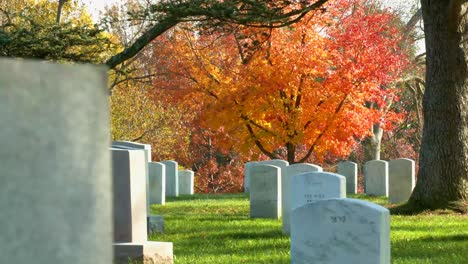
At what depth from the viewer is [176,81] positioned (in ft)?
93.5

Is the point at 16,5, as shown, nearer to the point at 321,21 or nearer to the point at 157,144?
the point at 157,144

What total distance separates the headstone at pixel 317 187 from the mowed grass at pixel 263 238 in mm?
689

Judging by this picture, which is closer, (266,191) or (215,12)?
(215,12)

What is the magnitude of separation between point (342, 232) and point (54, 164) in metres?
4.66

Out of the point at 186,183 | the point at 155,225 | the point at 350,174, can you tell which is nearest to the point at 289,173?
the point at 155,225

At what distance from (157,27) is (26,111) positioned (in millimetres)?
13324

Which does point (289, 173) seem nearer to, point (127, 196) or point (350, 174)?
point (127, 196)

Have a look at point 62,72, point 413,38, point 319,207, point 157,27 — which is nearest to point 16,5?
point 413,38

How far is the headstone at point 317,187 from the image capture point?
10766 millimetres

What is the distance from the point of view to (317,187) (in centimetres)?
1096

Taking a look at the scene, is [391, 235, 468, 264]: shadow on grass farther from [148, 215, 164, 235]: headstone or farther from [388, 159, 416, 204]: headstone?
[388, 159, 416, 204]: headstone

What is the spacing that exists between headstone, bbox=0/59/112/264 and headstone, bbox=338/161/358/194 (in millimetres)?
26422

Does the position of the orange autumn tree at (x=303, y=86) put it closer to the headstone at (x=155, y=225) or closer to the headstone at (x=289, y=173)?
the headstone at (x=289, y=173)

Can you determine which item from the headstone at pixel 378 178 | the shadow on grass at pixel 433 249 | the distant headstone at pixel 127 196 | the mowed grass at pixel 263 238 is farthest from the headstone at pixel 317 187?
the headstone at pixel 378 178
